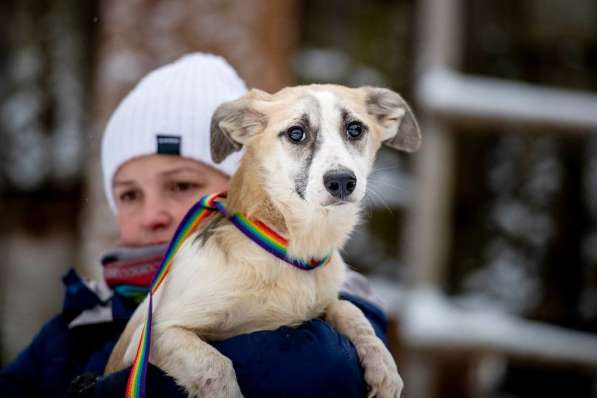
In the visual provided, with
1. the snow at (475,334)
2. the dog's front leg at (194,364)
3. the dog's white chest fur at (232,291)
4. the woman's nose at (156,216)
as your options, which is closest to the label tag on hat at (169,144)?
the woman's nose at (156,216)

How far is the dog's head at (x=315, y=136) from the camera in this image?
47.0 inches

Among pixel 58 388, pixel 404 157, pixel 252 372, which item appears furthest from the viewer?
pixel 404 157

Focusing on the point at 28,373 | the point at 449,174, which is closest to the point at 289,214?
the point at 28,373

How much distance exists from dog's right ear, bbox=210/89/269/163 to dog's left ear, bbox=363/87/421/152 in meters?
0.18

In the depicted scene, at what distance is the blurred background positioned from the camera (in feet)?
15.3

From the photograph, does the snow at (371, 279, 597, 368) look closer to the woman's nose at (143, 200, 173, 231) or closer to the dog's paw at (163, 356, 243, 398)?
the woman's nose at (143, 200, 173, 231)

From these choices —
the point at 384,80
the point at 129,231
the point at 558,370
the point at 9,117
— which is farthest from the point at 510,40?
the point at 129,231

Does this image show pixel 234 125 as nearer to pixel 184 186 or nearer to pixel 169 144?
pixel 169 144

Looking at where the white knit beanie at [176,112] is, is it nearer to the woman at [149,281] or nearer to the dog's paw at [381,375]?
the woman at [149,281]

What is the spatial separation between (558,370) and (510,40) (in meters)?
2.38

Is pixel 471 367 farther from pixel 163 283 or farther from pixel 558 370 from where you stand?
pixel 163 283

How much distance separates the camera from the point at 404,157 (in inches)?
219

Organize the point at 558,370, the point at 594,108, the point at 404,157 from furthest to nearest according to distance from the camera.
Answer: the point at 404,157 → the point at 558,370 → the point at 594,108

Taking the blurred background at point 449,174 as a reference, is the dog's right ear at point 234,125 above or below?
above
